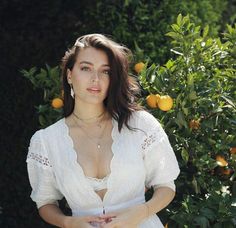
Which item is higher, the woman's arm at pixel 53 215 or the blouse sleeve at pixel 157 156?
the blouse sleeve at pixel 157 156

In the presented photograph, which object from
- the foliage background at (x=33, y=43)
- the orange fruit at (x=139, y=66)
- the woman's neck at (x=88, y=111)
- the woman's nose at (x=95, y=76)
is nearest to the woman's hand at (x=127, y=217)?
the woman's neck at (x=88, y=111)

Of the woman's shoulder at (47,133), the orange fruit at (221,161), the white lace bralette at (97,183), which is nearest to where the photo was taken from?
the white lace bralette at (97,183)

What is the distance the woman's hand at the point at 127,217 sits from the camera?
273cm

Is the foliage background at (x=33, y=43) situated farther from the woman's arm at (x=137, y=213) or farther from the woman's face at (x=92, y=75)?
the woman's arm at (x=137, y=213)

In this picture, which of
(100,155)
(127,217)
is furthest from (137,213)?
(100,155)

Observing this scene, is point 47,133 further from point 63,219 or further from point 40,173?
point 63,219

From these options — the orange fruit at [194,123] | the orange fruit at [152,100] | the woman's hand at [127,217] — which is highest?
the orange fruit at [152,100]

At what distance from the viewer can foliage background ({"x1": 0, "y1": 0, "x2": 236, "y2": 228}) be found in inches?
159

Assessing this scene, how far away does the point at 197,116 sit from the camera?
3377 millimetres

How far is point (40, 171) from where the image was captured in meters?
2.92

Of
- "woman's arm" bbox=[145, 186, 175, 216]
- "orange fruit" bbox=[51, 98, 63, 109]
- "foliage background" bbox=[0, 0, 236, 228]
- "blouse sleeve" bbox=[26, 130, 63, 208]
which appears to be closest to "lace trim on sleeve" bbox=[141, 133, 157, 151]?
"woman's arm" bbox=[145, 186, 175, 216]

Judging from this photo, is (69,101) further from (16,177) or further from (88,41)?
(16,177)

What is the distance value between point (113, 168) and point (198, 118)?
0.75m

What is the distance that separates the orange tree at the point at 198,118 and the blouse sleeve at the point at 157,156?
1.02 feet
